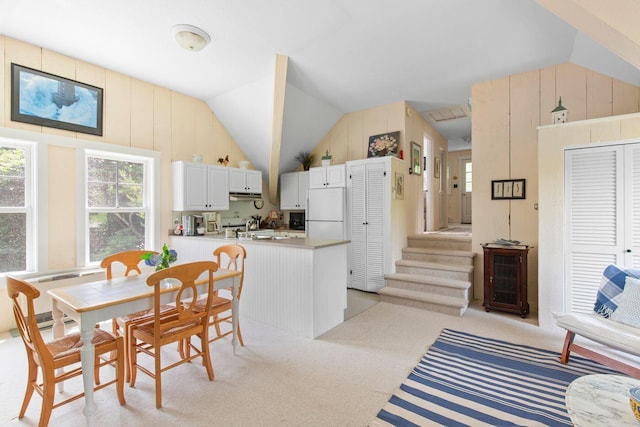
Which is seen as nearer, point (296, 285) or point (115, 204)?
point (296, 285)

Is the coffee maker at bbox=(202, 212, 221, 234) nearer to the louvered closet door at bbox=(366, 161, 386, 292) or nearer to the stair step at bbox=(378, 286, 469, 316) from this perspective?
the louvered closet door at bbox=(366, 161, 386, 292)

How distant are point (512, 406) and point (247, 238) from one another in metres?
3.11

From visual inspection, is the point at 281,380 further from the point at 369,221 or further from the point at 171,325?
the point at 369,221

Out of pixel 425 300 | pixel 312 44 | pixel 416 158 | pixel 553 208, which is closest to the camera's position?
pixel 553 208

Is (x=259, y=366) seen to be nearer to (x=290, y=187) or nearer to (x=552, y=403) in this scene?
(x=552, y=403)

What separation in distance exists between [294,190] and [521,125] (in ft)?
12.7

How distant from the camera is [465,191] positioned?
8727 millimetres

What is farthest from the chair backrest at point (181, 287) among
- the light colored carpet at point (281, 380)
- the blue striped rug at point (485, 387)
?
the blue striped rug at point (485, 387)

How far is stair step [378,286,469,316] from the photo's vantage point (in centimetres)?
368

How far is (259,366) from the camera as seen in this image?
8.20 feet

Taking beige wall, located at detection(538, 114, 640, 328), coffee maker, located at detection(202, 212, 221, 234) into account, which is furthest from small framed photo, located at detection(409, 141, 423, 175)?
coffee maker, located at detection(202, 212, 221, 234)

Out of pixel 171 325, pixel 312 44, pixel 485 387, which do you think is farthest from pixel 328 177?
pixel 485 387

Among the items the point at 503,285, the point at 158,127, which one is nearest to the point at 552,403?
the point at 503,285

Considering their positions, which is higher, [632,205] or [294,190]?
[294,190]
